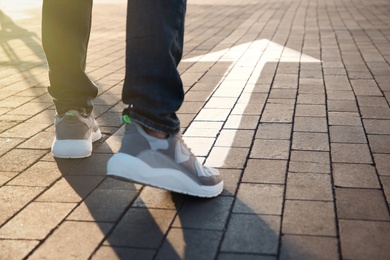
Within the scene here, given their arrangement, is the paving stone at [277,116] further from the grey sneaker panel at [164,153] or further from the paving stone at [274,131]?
the grey sneaker panel at [164,153]

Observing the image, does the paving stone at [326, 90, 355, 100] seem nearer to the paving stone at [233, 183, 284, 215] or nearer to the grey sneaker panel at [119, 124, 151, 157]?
the paving stone at [233, 183, 284, 215]

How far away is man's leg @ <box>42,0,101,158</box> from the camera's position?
2959mm

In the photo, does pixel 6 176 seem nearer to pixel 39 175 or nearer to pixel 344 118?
pixel 39 175

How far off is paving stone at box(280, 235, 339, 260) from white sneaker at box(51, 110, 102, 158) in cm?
125

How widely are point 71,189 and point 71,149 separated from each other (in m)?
0.39

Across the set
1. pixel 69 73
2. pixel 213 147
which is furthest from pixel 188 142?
pixel 69 73

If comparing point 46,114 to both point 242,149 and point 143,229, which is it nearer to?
point 242,149

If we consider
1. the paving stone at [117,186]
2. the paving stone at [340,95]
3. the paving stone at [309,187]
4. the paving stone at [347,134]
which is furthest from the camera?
the paving stone at [340,95]

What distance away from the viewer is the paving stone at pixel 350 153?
9.56 ft

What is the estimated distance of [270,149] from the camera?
3092 mm

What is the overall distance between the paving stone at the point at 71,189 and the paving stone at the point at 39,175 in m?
0.06

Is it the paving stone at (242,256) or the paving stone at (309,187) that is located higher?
the paving stone at (242,256)

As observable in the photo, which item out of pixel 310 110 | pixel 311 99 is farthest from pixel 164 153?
pixel 311 99

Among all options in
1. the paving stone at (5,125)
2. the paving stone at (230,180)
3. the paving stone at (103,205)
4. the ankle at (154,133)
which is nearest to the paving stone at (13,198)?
the paving stone at (103,205)
